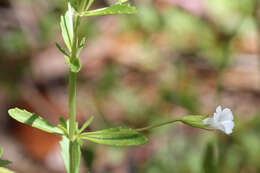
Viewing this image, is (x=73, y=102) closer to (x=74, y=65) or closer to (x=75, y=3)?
(x=74, y=65)

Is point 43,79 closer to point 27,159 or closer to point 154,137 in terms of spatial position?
point 27,159

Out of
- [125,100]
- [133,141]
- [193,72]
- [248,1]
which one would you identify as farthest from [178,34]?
[133,141]

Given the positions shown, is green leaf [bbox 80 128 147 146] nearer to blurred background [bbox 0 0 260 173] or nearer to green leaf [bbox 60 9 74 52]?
green leaf [bbox 60 9 74 52]

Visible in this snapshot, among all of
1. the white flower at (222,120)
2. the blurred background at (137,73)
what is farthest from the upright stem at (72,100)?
the blurred background at (137,73)

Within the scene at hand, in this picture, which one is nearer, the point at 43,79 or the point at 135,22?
the point at 43,79

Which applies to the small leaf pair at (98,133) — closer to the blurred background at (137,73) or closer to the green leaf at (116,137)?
the green leaf at (116,137)

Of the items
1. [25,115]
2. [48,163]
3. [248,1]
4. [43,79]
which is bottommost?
[48,163]

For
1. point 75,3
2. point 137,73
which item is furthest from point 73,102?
point 137,73
